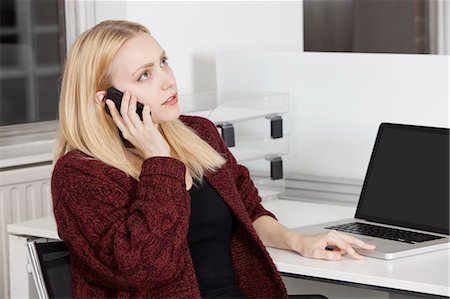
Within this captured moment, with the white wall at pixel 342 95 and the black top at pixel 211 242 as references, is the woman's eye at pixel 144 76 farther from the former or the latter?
the white wall at pixel 342 95

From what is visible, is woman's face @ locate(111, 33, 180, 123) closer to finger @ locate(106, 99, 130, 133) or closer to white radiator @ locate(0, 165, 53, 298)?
finger @ locate(106, 99, 130, 133)

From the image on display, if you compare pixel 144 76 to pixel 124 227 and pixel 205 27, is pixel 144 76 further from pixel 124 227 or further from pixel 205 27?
pixel 205 27

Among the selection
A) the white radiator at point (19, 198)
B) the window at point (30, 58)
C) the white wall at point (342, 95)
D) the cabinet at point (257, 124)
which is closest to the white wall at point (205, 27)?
the white wall at point (342, 95)

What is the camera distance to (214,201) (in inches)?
85.5

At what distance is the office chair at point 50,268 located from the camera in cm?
194

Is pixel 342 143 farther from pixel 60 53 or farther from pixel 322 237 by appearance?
pixel 60 53

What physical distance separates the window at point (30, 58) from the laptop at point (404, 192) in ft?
4.60

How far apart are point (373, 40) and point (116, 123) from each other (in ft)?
9.97

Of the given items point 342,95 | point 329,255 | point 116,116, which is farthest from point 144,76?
point 342,95

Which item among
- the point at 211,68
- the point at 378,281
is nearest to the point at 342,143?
the point at 211,68

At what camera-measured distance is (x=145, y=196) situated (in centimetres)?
196

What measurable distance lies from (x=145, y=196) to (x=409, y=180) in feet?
2.54

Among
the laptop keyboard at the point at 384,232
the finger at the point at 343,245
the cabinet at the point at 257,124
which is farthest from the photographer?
the cabinet at the point at 257,124

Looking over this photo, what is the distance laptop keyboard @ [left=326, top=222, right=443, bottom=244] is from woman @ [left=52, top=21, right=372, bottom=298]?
0.49 feet
